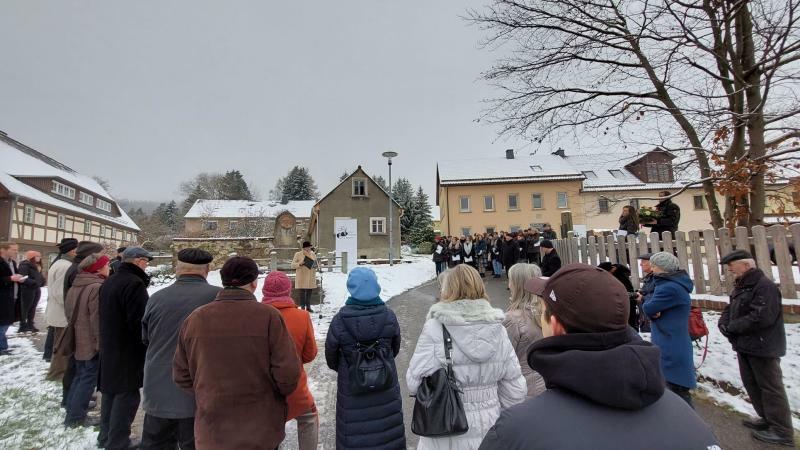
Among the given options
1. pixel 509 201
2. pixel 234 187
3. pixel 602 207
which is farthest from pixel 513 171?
pixel 234 187

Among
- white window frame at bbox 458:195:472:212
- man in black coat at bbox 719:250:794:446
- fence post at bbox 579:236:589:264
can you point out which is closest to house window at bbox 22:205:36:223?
white window frame at bbox 458:195:472:212

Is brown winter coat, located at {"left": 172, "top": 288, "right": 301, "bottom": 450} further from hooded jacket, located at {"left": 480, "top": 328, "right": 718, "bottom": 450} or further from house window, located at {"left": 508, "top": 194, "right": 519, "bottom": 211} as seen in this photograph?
house window, located at {"left": 508, "top": 194, "right": 519, "bottom": 211}

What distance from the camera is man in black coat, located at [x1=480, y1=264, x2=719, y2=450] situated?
1.07 metres

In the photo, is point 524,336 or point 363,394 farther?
point 524,336

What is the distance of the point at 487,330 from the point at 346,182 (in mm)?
28909

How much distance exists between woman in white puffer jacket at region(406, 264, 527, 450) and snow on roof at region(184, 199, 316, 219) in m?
48.5

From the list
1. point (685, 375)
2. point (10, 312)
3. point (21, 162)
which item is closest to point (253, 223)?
point (21, 162)

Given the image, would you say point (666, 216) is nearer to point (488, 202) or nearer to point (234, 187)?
point (488, 202)

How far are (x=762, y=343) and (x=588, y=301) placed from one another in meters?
3.82

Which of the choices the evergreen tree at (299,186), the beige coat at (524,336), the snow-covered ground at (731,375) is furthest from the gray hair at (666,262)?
the evergreen tree at (299,186)

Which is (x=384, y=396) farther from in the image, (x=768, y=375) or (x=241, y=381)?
(x=768, y=375)

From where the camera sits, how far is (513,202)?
1396 inches

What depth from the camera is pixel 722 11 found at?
6.88 metres

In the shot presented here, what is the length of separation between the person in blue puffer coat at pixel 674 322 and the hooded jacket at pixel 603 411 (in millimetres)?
3060
